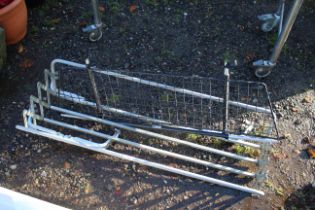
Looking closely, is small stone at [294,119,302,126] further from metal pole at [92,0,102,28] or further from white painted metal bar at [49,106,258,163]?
metal pole at [92,0,102,28]

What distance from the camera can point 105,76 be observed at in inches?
158

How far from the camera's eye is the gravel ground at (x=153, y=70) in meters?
3.40

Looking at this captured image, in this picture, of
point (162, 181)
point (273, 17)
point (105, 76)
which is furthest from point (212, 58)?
point (162, 181)

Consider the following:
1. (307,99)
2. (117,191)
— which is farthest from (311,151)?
(117,191)

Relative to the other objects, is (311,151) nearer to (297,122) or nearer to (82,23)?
(297,122)

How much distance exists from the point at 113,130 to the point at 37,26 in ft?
5.22

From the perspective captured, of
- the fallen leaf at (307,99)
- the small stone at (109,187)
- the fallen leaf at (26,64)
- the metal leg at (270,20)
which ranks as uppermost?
the metal leg at (270,20)

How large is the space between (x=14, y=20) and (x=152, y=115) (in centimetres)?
167

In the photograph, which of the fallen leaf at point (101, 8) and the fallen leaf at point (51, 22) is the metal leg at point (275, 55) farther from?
the fallen leaf at point (51, 22)

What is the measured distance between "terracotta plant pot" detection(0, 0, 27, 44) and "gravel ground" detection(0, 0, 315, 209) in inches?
4.4

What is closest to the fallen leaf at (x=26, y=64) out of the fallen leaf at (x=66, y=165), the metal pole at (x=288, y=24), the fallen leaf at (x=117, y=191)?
the fallen leaf at (x=66, y=165)

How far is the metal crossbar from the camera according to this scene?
3451mm

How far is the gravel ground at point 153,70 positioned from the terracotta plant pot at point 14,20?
0.11 meters

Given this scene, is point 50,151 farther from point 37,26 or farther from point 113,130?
point 37,26
